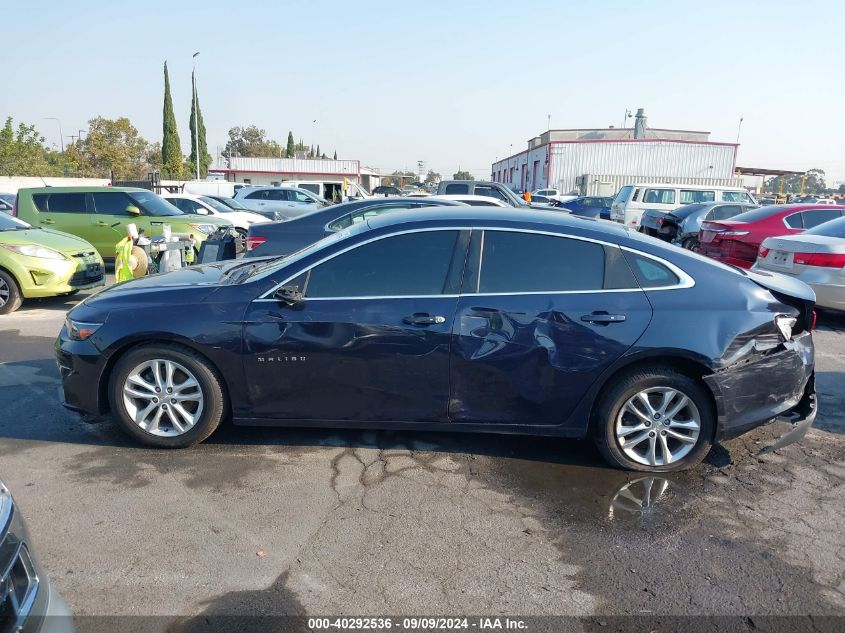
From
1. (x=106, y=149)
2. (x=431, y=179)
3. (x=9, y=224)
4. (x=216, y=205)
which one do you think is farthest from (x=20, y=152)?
(x=431, y=179)

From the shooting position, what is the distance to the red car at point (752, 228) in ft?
33.2

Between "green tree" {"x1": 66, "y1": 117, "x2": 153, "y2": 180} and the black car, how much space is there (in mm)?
44013

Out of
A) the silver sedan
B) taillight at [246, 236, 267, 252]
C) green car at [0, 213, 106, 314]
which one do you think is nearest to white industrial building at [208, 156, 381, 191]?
green car at [0, 213, 106, 314]

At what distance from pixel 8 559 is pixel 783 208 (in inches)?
473

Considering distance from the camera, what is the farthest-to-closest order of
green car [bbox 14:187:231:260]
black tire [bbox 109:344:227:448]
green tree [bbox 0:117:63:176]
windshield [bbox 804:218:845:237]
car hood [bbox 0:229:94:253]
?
green tree [bbox 0:117:63:176] → green car [bbox 14:187:231:260] → car hood [bbox 0:229:94:253] → windshield [bbox 804:218:845:237] → black tire [bbox 109:344:227:448]

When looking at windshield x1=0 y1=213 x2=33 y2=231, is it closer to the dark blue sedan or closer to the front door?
the front door

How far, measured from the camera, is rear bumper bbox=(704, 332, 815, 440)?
12.6 feet

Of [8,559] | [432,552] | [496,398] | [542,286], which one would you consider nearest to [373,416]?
[496,398]

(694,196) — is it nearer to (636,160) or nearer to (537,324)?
(537,324)

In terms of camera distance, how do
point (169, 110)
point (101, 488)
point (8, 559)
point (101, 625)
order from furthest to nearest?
point (169, 110) < point (101, 488) < point (101, 625) < point (8, 559)

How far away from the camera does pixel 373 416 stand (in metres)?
4.05

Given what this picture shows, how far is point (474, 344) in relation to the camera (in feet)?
12.7

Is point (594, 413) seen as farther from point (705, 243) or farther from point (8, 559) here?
point (705, 243)

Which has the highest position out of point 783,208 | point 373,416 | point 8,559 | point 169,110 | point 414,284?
point 169,110
